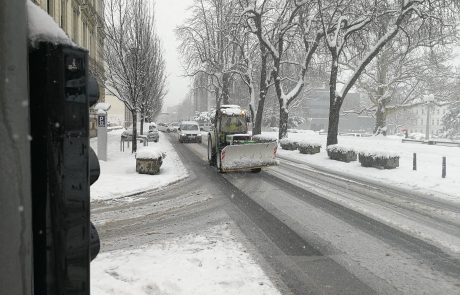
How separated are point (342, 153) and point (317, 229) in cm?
1304

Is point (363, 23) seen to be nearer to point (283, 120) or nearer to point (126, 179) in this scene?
point (283, 120)

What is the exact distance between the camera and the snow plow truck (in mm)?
14531

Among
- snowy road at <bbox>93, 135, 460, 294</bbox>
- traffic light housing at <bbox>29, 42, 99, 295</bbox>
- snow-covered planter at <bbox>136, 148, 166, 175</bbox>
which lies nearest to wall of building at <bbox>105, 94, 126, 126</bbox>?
snow-covered planter at <bbox>136, 148, 166, 175</bbox>

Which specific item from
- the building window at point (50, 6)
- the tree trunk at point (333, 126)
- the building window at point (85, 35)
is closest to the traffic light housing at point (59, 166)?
the building window at point (50, 6)

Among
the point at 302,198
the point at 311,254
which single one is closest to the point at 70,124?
the point at 311,254

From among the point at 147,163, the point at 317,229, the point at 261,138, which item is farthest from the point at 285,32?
the point at 317,229

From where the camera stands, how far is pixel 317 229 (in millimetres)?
7273

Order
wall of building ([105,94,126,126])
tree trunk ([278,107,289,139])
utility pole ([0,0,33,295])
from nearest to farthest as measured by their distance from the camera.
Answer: utility pole ([0,0,33,295]) < tree trunk ([278,107,289,139]) < wall of building ([105,94,126,126])

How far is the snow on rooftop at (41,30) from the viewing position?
1.17 metres

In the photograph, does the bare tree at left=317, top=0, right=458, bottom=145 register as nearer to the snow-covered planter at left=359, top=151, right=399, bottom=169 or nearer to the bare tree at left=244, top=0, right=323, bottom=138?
the bare tree at left=244, top=0, right=323, bottom=138

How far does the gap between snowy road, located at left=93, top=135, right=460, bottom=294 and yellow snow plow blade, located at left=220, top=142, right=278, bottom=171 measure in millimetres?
1999

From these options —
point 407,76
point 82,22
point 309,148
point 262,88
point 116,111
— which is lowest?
point 309,148

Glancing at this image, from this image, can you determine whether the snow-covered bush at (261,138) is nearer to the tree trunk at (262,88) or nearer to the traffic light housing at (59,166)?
the tree trunk at (262,88)

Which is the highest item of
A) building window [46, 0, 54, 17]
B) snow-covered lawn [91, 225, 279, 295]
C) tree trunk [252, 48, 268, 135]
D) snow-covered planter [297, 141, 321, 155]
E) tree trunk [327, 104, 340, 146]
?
building window [46, 0, 54, 17]
